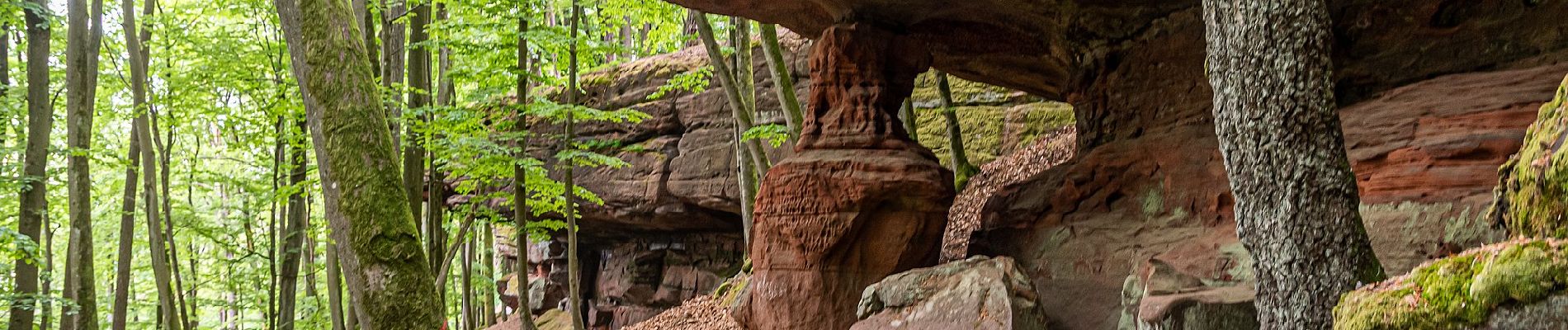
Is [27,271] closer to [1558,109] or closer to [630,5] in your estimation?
[630,5]

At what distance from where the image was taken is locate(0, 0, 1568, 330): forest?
4996mm

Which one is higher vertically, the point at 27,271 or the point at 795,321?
the point at 27,271

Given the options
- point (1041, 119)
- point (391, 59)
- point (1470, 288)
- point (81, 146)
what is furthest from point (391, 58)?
point (1470, 288)

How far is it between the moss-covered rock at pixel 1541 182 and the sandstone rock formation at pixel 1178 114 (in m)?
2.70

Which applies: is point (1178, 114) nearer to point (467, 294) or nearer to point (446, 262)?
point (446, 262)

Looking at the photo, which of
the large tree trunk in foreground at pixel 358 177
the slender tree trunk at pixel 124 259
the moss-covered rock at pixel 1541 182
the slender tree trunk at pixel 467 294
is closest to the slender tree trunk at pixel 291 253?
the slender tree trunk at pixel 124 259

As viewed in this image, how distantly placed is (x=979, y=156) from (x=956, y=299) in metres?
9.15

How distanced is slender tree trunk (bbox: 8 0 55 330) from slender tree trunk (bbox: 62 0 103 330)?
0.29 metres

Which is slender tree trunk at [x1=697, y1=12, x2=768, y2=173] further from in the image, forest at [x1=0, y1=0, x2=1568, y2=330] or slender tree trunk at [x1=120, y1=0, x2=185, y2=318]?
slender tree trunk at [x1=120, y1=0, x2=185, y2=318]

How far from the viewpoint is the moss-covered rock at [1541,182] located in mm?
3820

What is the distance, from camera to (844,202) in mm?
10055

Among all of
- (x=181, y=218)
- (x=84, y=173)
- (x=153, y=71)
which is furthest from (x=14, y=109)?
(x=181, y=218)

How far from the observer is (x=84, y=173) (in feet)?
40.0

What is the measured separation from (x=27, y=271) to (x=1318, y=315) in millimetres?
13966
